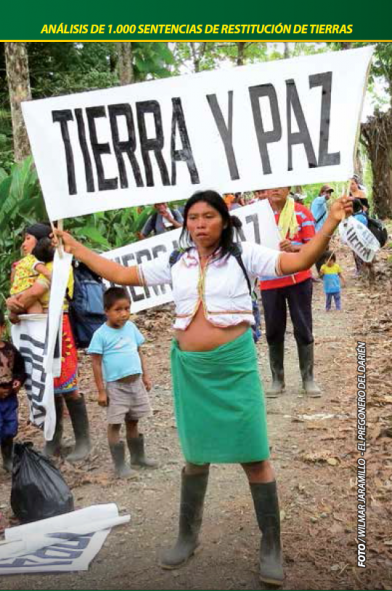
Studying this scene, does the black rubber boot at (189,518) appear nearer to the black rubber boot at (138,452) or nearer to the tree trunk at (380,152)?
the black rubber boot at (138,452)

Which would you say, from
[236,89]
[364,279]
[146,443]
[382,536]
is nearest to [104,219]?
[364,279]

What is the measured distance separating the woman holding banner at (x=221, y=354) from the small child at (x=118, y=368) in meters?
0.80

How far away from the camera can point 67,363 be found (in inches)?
131

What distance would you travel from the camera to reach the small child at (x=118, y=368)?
9.98 ft

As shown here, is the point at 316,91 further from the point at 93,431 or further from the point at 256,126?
the point at 93,431

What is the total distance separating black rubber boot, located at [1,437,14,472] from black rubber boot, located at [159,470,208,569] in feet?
4.00

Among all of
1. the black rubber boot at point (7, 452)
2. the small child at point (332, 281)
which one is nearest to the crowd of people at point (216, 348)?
the black rubber boot at point (7, 452)

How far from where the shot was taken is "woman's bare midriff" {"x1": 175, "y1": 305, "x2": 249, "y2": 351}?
2.21 meters

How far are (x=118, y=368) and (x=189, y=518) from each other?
2.96 ft

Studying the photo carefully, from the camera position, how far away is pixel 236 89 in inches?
103
